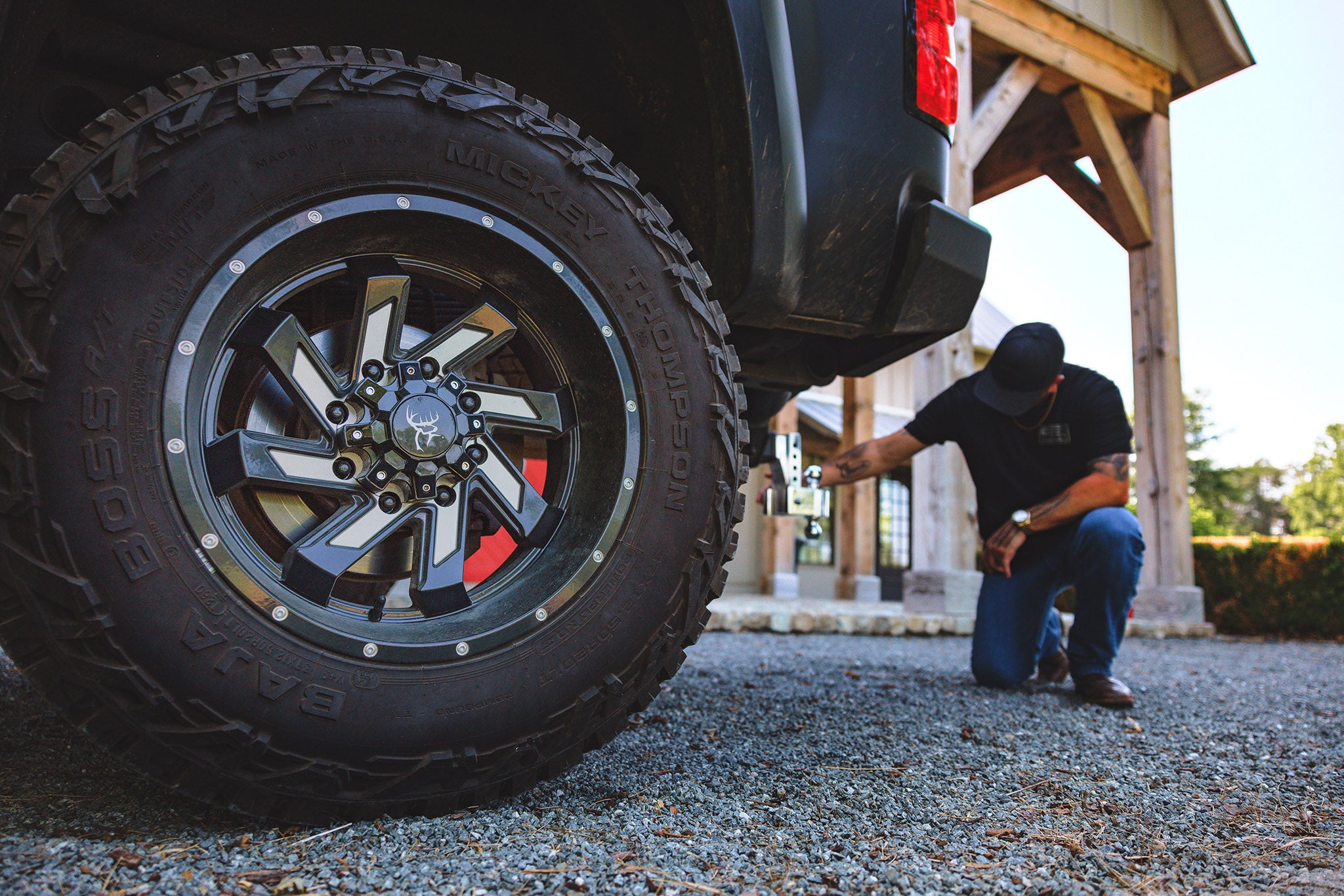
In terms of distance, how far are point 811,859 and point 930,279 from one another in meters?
1.10

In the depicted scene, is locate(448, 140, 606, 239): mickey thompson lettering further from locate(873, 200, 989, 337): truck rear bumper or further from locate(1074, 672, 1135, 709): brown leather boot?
locate(1074, 672, 1135, 709): brown leather boot

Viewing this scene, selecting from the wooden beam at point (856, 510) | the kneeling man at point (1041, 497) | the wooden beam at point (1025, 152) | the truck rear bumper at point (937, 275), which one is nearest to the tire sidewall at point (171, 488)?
the truck rear bumper at point (937, 275)

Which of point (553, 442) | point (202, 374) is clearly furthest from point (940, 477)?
point (202, 374)

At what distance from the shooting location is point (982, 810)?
1.38 metres

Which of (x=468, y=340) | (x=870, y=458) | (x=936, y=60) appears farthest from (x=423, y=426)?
(x=870, y=458)

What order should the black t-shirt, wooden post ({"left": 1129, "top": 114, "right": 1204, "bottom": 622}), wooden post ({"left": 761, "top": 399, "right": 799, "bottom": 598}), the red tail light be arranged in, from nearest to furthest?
the red tail light
the black t-shirt
wooden post ({"left": 1129, "top": 114, "right": 1204, "bottom": 622})
wooden post ({"left": 761, "top": 399, "right": 799, "bottom": 598})

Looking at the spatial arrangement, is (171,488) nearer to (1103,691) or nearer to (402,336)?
(402,336)

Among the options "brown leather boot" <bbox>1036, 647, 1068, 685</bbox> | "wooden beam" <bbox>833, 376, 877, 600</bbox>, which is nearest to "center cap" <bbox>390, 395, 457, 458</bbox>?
"brown leather boot" <bbox>1036, 647, 1068, 685</bbox>

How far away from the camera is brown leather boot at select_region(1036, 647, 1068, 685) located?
10.6ft

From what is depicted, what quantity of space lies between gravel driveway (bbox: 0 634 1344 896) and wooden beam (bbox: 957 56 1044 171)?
4083 millimetres

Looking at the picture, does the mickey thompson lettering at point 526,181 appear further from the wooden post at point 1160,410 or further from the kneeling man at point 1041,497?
the wooden post at point 1160,410

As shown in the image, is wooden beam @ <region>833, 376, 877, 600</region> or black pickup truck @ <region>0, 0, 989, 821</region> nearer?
black pickup truck @ <region>0, 0, 989, 821</region>

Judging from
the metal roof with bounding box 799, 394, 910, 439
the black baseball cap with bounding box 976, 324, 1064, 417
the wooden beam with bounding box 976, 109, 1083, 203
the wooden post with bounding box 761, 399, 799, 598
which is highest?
the wooden beam with bounding box 976, 109, 1083, 203

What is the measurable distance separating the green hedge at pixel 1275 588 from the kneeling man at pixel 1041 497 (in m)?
5.98
